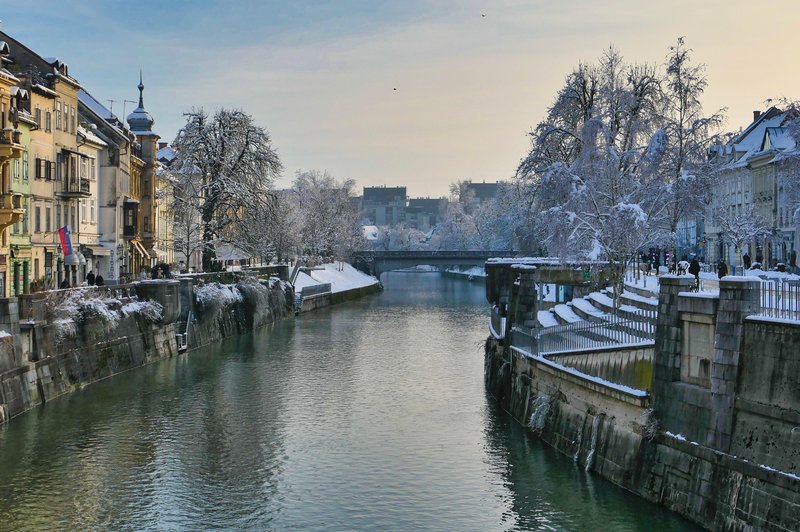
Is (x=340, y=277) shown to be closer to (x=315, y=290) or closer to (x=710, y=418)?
(x=315, y=290)

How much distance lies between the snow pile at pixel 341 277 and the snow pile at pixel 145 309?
37835mm

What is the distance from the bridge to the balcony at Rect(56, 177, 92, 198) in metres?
72.8

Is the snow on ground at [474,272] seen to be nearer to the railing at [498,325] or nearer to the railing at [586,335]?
the railing at [498,325]

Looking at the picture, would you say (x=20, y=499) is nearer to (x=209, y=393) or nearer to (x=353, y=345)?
(x=209, y=393)

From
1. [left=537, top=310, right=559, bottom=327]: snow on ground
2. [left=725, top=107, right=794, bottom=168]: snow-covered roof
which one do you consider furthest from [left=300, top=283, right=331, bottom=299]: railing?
[left=537, top=310, right=559, bottom=327]: snow on ground

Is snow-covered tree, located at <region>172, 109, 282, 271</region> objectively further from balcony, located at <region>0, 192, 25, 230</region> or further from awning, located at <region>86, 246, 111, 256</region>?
balcony, located at <region>0, 192, 25, 230</region>

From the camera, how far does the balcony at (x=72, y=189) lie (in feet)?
184

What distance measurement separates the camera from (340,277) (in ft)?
357

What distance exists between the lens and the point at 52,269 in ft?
183

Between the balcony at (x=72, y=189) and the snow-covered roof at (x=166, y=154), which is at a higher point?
the snow-covered roof at (x=166, y=154)

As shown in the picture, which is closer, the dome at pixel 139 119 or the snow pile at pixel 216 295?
the snow pile at pixel 216 295

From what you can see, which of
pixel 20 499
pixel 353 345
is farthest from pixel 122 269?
pixel 20 499

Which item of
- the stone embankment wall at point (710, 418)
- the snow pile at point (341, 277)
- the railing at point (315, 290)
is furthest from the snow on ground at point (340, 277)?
the stone embankment wall at point (710, 418)

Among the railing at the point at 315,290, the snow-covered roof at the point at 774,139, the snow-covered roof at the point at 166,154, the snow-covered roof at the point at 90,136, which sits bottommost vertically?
the railing at the point at 315,290
